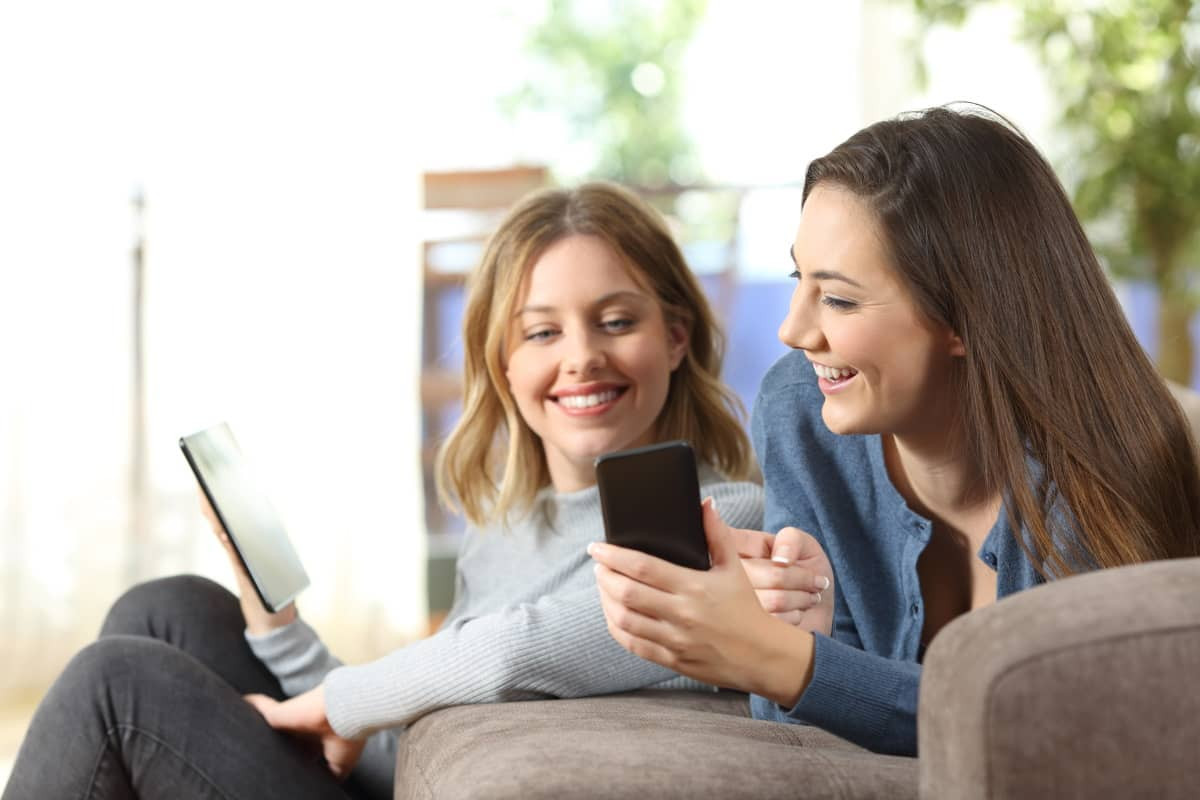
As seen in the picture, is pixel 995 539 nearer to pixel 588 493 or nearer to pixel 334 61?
pixel 588 493

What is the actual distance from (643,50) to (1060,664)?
584 cm

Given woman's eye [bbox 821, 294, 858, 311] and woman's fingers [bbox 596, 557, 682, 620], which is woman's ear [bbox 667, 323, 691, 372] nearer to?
woman's eye [bbox 821, 294, 858, 311]

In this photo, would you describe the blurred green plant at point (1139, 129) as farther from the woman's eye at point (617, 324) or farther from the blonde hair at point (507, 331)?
the woman's eye at point (617, 324)

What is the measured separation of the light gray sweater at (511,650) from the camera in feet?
4.48

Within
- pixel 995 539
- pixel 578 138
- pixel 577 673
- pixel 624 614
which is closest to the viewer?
pixel 624 614

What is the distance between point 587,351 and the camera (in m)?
1.67

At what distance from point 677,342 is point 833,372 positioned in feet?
1.79

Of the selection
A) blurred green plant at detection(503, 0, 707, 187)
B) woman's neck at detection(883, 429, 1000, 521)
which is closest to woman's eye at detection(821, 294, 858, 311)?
woman's neck at detection(883, 429, 1000, 521)

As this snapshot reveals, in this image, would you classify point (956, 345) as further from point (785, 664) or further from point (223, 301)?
point (223, 301)

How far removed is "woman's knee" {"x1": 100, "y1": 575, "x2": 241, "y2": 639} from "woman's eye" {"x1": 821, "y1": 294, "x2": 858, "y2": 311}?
951 millimetres

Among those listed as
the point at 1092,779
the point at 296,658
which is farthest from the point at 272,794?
the point at 1092,779

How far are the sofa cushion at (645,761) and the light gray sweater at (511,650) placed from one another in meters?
0.12

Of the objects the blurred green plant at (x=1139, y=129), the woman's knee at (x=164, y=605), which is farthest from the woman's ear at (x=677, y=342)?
the blurred green plant at (x=1139, y=129)

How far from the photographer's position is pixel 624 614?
1107 mm
